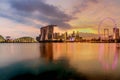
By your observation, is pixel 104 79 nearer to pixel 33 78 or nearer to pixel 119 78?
pixel 119 78

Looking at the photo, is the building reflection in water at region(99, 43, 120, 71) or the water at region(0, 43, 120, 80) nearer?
the water at region(0, 43, 120, 80)

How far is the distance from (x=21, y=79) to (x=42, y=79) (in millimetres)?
1339

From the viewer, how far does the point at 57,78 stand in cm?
1355

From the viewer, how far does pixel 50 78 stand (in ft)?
44.1

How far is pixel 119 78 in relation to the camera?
13766mm

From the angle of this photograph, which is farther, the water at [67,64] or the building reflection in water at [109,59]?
the building reflection in water at [109,59]

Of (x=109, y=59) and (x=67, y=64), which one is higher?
(x=67, y=64)

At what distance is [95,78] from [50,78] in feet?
9.29

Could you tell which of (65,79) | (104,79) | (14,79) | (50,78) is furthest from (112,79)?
(14,79)

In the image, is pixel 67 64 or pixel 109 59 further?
pixel 109 59

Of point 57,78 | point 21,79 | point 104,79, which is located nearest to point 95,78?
point 104,79

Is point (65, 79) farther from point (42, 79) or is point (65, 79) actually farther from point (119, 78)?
point (119, 78)

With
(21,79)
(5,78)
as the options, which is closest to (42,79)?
(21,79)

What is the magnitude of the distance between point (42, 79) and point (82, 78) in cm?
255
